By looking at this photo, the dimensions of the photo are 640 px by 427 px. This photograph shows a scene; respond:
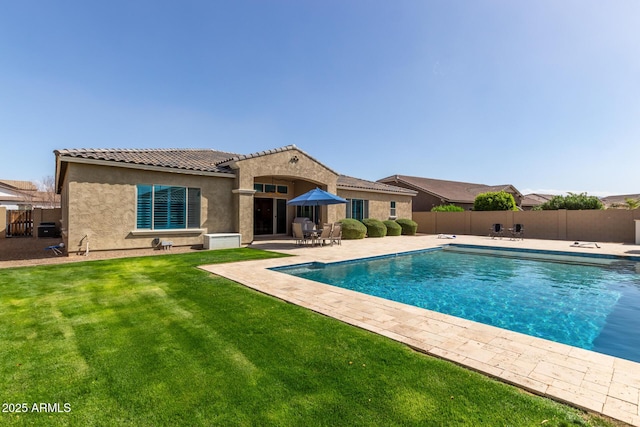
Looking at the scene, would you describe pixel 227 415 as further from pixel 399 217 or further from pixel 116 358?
pixel 399 217

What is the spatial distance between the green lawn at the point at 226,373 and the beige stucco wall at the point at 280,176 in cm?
974

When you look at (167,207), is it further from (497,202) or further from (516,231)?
(497,202)

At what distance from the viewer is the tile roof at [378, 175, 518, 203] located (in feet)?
115

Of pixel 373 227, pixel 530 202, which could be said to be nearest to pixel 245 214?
pixel 373 227

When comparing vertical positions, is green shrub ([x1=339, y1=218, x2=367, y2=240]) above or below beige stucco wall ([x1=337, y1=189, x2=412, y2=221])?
below

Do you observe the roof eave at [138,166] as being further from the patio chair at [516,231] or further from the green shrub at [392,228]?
the patio chair at [516,231]

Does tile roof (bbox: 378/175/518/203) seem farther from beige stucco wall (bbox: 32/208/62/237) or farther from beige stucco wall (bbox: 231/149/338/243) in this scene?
beige stucco wall (bbox: 32/208/62/237)

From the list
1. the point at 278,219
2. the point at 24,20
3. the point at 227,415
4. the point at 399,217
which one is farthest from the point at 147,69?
the point at 399,217

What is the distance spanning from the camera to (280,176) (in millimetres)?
17266

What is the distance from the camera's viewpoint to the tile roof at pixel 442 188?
35.0 meters

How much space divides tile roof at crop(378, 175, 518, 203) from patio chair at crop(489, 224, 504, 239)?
9288mm

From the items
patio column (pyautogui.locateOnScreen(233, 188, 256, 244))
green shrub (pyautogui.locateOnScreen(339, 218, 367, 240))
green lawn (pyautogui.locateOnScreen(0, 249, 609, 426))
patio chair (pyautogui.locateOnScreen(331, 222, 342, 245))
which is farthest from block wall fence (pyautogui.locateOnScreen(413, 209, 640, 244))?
green lawn (pyautogui.locateOnScreen(0, 249, 609, 426))

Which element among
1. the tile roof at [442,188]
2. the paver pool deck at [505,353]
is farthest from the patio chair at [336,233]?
the tile roof at [442,188]

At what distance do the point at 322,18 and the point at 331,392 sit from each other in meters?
16.4
